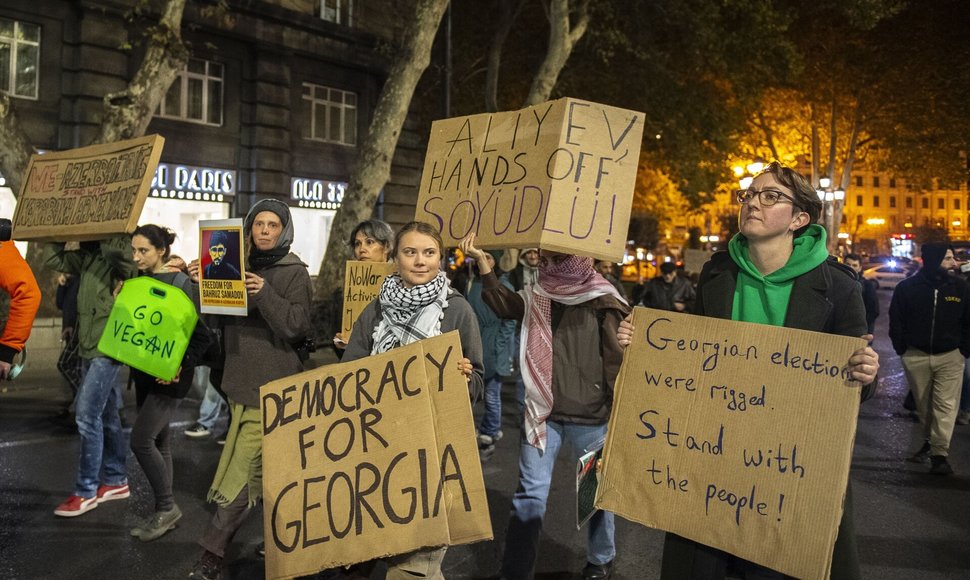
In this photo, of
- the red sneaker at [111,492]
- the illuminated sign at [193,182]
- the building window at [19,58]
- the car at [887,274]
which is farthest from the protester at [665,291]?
the car at [887,274]

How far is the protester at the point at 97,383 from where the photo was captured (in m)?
Result: 5.38

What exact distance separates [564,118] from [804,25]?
99.4 ft

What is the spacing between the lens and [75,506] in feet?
17.6

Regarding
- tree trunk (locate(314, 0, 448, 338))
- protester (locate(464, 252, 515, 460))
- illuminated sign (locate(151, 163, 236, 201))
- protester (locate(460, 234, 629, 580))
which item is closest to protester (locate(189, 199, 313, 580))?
protester (locate(460, 234, 629, 580))

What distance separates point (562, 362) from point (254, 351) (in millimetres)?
1556

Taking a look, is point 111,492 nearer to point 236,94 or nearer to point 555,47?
point 555,47

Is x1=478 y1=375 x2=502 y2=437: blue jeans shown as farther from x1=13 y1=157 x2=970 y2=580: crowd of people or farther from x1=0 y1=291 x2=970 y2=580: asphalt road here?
x1=13 y1=157 x2=970 y2=580: crowd of people

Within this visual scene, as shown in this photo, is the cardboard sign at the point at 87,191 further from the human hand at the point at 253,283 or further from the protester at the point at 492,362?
the protester at the point at 492,362

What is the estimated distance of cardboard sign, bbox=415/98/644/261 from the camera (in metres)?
3.76

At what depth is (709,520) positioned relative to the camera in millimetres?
2768

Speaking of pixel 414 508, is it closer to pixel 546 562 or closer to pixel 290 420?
pixel 290 420

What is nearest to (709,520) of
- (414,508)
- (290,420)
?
(414,508)

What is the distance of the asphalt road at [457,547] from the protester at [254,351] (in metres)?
0.55

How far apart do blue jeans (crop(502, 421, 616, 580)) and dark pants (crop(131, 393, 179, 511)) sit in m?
2.17
